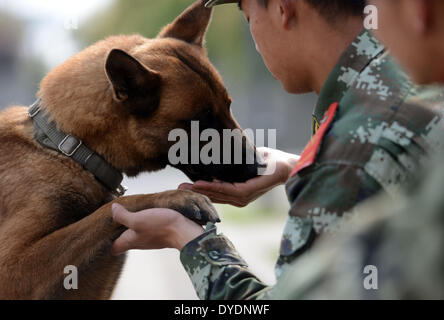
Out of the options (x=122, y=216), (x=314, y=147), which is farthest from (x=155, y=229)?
(x=314, y=147)

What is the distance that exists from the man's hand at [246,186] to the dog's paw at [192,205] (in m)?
0.26

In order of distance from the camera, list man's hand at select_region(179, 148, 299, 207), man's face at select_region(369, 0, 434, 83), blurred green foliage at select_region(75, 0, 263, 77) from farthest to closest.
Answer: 1. blurred green foliage at select_region(75, 0, 263, 77)
2. man's hand at select_region(179, 148, 299, 207)
3. man's face at select_region(369, 0, 434, 83)

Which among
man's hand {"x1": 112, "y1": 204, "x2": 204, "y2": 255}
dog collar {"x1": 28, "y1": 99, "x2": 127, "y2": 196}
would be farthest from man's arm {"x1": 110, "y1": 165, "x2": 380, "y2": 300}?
dog collar {"x1": 28, "y1": 99, "x2": 127, "y2": 196}

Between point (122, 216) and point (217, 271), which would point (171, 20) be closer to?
point (122, 216)

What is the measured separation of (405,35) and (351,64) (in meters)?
1.04

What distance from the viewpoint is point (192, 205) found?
2332mm

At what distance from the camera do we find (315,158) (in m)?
1.66

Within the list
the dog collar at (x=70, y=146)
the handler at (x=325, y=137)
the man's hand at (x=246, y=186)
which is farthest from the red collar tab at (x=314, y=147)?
the dog collar at (x=70, y=146)

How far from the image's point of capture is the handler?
1550 mm

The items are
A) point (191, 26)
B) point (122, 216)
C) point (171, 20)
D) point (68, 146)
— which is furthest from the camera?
point (171, 20)

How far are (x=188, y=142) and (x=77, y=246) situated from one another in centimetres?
83

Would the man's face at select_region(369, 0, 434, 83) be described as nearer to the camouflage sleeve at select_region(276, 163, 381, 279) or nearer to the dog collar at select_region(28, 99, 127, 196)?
the camouflage sleeve at select_region(276, 163, 381, 279)

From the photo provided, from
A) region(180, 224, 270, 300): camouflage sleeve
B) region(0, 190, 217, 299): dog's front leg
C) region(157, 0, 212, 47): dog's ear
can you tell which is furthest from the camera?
region(157, 0, 212, 47): dog's ear
